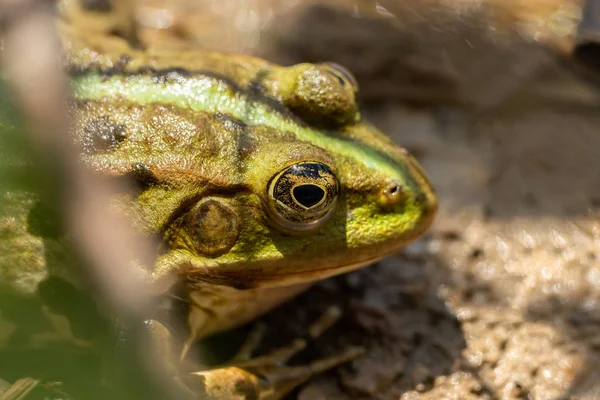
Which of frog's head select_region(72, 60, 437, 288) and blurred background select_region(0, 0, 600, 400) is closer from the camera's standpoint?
frog's head select_region(72, 60, 437, 288)

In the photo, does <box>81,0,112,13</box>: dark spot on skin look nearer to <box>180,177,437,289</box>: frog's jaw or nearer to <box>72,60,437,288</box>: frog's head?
<box>72,60,437,288</box>: frog's head

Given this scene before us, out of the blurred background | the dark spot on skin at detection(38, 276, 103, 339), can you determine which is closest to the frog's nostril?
the blurred background

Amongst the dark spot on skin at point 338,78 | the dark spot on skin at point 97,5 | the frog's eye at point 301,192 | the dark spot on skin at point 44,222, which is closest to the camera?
the frog's eye at point 301,192

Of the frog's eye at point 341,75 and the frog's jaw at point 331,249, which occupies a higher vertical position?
the frog's eye at point 341,75

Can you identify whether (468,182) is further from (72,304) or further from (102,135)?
(72,304)

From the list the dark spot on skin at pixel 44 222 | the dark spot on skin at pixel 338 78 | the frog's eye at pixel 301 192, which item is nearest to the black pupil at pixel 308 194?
the frog's eye at pixel 301 192

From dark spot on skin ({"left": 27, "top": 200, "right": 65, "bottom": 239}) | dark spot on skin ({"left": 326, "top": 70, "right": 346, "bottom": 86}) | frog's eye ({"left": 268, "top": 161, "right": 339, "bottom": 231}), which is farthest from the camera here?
dark spot on skin ({"left": 326, "top": 70, "right": 346, "bottom": 86})

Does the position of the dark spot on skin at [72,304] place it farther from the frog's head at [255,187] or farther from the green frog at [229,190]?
the frog's head at [255,187]
